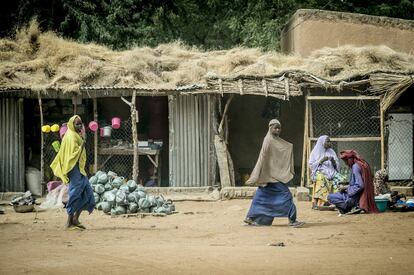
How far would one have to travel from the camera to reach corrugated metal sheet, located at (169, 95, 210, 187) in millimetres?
14977

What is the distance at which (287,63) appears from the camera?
51.5 feet

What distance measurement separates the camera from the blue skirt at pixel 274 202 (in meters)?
9.62

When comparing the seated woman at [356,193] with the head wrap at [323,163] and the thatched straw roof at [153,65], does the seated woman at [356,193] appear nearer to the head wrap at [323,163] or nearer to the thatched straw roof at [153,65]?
the head wrap at [323,163]

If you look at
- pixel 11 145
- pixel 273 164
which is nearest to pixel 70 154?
pixel 273 164

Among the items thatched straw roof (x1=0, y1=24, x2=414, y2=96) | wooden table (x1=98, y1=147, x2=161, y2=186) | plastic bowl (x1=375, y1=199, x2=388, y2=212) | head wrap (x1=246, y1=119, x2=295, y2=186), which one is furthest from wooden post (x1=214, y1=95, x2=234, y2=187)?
head wrap (x1=246, y1=119, x2=295, y2=186)

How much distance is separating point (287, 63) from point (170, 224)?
6674 mm

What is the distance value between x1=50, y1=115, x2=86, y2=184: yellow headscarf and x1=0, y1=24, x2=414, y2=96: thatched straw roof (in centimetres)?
518

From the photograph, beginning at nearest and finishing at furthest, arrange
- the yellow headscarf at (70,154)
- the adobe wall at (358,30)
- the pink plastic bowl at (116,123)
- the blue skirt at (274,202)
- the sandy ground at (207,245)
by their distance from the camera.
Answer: the sandy ground at (207,245) → the yellow headscarf at (70,154) → the blue skirt at (274,202) → the pink plastic bowl at (116,123) → the adobe wall at (358,30)

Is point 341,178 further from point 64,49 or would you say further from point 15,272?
point 64,49

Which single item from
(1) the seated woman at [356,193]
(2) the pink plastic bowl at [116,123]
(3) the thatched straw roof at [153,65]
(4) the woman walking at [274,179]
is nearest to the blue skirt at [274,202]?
(4) the woman walking at [274,179]

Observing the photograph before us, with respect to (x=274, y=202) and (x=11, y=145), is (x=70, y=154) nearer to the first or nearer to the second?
(x=274, y=202)

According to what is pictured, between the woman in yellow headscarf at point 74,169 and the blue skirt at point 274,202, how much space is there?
101 inches

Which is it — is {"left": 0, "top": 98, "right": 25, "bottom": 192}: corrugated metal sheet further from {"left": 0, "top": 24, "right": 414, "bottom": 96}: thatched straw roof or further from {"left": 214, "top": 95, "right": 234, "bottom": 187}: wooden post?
{"left": 214, "top": 95, "right": 234, "bottom": 187}: wooden post

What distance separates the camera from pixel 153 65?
16.0 metres
